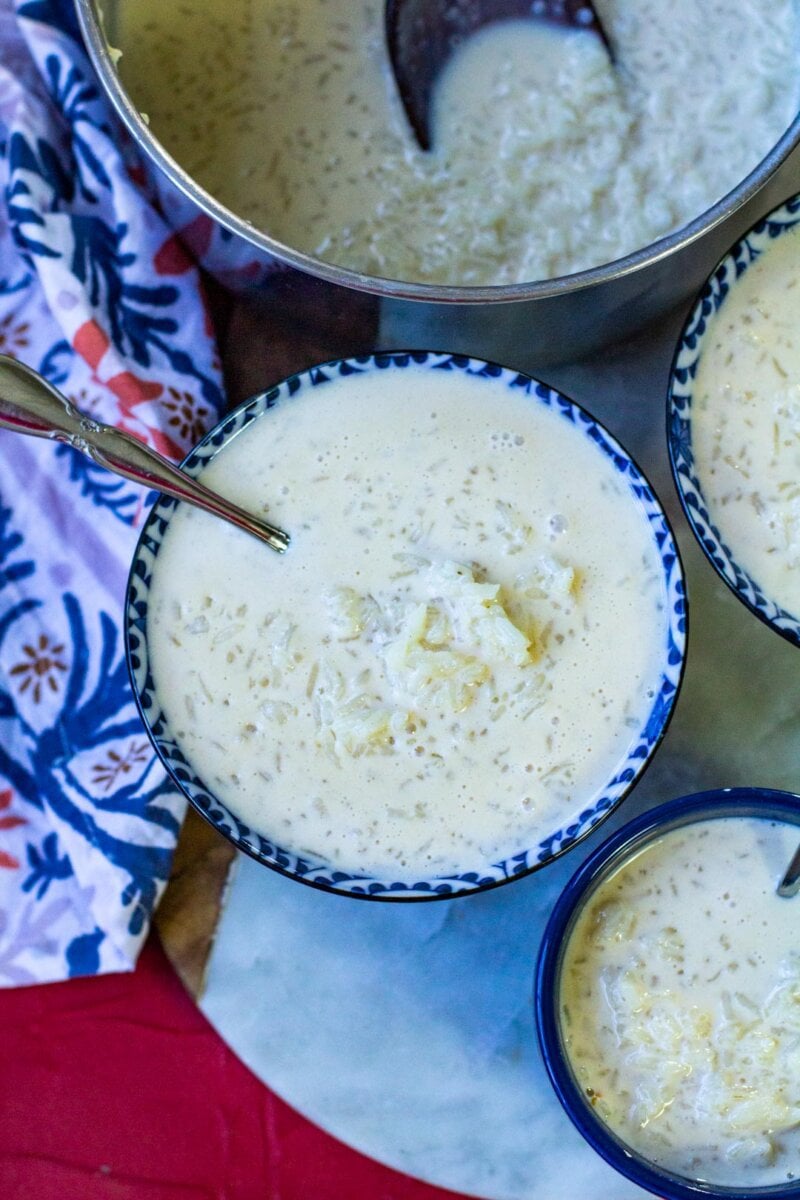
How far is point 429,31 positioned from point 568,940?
920 mm

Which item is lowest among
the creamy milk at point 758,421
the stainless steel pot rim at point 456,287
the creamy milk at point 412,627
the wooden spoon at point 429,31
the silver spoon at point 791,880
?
the silver spoon at point 791,880

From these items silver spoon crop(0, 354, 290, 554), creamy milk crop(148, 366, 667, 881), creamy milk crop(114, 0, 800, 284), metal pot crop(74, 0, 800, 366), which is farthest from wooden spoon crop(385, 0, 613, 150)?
silver spoon crop(0, 354, 290, 554)

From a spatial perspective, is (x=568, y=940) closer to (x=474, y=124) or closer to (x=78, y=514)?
(x=78, y=514)

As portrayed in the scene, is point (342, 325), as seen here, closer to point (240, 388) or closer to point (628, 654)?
point (240, 388)

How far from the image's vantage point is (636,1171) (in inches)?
45.4

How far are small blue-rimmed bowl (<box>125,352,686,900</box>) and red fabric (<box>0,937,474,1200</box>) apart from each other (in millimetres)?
297

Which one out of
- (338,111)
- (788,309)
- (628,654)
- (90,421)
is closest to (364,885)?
(628,654)

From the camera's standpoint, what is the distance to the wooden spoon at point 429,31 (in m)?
1.42

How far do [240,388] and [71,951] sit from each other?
0.59 metres

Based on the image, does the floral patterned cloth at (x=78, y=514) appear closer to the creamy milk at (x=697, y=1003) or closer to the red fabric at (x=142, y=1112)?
the red fabric at (x=142, y=1112)

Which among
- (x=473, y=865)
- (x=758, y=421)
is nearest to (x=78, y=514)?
(x=473, y=865)

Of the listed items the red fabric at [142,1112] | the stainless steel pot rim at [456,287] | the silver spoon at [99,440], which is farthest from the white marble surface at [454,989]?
the silver spoon at [99,440]

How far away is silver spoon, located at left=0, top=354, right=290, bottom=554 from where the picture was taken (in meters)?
1.19

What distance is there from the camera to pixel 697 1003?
3.93ft
